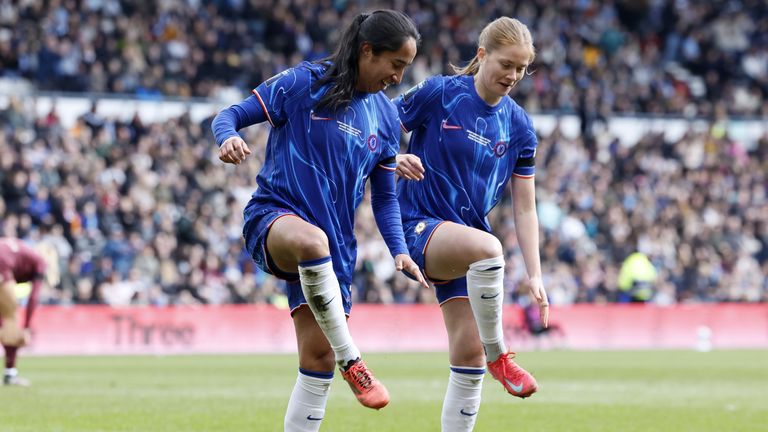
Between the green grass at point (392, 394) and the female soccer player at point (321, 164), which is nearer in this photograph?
the female soccer player at point (321, 164)

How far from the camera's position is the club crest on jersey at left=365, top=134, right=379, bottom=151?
667cm

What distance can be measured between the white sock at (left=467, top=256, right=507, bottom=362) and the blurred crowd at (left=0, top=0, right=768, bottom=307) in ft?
50.0

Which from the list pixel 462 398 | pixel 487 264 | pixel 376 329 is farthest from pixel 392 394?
pixel 376 329

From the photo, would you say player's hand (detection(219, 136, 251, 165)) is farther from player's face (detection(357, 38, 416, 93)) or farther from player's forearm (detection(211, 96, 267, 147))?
player's face (detection(357, 38, 416, 93))

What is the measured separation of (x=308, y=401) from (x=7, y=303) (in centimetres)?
767

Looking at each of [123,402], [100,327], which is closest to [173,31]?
[100,327]

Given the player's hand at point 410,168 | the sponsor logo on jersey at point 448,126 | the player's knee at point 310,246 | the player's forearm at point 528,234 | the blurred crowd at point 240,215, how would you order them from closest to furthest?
the player's knee at point 310,246 → the player's hand at point 410,168 → the sponsor logo on jersey at point 448,126 → the player's forearm at point 528,234 → the blurred crowd at point 240,215

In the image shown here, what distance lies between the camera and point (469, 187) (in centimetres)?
759

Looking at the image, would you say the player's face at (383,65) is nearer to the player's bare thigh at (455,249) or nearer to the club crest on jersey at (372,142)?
the club crest on jersey at (372,142)

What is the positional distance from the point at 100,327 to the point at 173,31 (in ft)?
25.4

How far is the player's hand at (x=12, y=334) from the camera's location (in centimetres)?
1340

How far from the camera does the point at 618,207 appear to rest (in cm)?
2908

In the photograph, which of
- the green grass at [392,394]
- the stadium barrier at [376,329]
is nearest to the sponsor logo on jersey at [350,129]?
the green grass at [392,394]

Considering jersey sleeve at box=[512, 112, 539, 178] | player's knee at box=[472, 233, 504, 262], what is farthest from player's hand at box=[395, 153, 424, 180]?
jersey sleeve at box=[512, 112, 539, 178]
